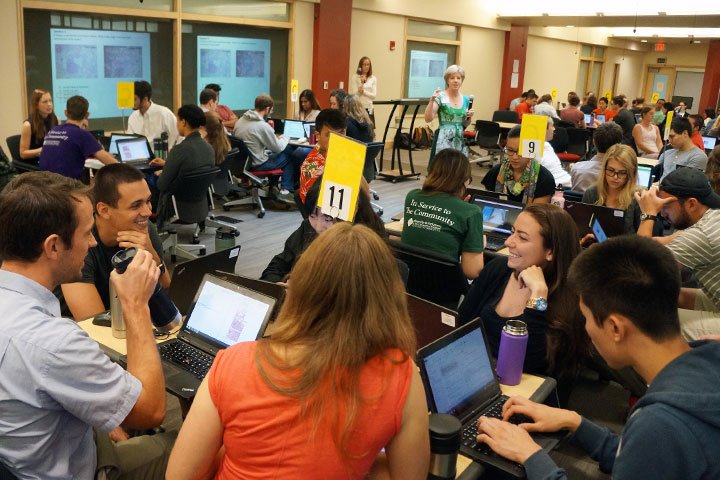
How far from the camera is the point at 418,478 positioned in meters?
1.46

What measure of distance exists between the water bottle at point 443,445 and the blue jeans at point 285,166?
→ 6.24 m

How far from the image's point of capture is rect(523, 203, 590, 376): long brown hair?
2.35m

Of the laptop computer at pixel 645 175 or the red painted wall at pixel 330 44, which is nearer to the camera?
the laptop computer at pixel 645 175

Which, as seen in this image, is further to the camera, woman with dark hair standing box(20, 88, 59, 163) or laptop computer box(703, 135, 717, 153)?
laptop computer box(703, 135, 717, 153)

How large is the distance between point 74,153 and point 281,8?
606 centimetres

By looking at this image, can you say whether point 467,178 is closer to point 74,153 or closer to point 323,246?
point 323,246

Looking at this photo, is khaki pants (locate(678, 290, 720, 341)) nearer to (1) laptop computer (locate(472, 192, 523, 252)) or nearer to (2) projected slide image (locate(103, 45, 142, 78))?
(1) laptop computer (locate(472, 192, 523, 252))

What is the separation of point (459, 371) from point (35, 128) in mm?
5774

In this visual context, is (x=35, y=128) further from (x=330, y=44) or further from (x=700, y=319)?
(x=700, y=319)

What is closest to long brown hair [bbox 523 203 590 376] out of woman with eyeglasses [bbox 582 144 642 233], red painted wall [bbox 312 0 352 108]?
woman with eyeglasses [bbox 582 144 642 233]

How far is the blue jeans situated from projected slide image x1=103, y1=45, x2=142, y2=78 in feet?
7.72

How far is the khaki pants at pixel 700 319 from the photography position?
2.75 meters

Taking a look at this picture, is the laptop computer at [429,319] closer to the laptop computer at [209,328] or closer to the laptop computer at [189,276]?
the laptop computer at [209,328]

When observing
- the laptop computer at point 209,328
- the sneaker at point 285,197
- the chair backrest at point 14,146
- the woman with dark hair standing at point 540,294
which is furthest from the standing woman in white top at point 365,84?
the laptop computer at point 209,328
